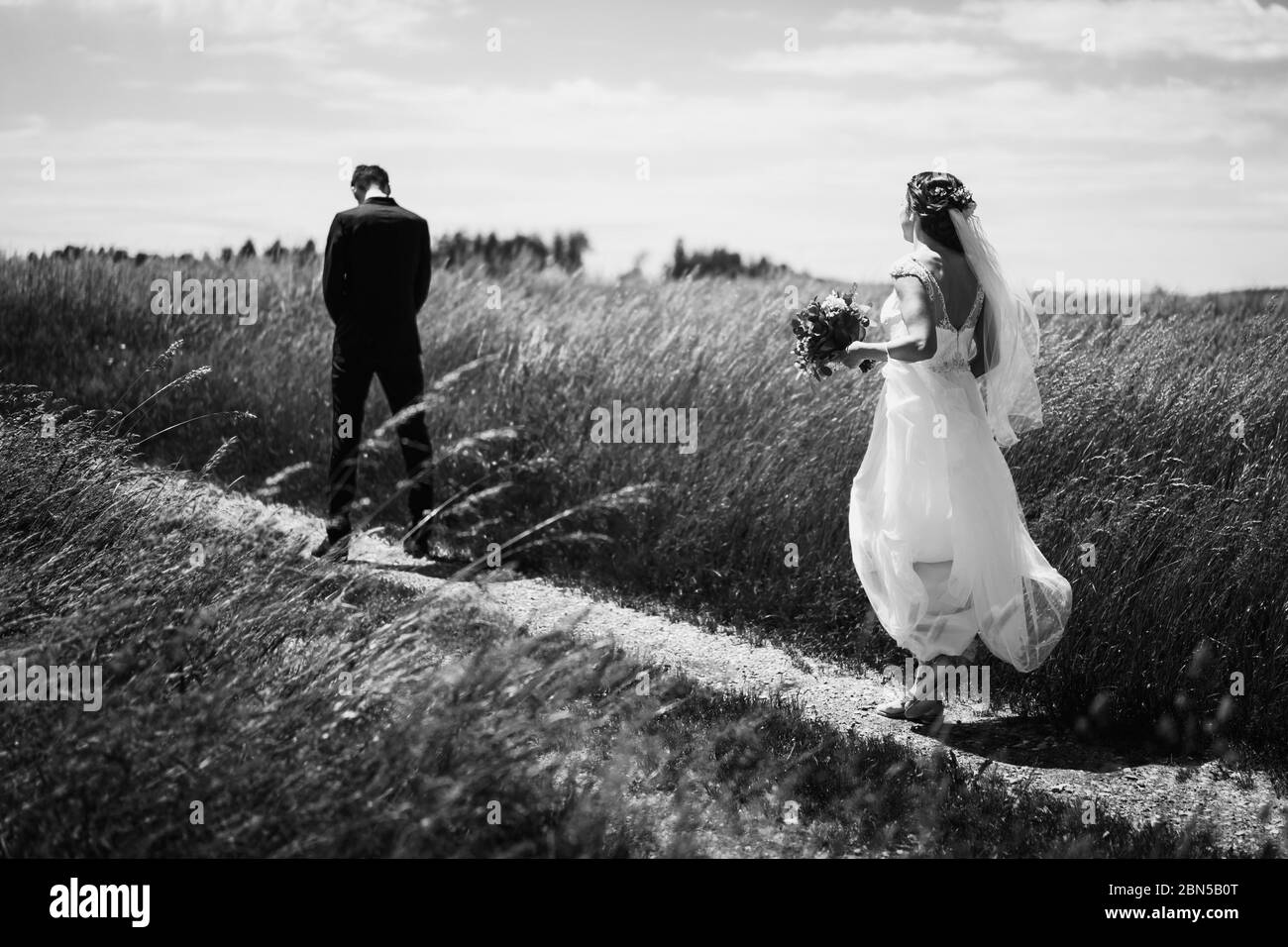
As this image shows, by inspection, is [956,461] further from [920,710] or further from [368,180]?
[368,180]

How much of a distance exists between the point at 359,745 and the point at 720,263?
24.4 m

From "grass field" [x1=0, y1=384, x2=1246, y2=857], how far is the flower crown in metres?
2.53

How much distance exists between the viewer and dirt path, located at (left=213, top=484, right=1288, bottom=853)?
513cm

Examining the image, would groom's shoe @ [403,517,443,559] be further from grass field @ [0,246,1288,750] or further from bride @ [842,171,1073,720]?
bride @ [842,171,1073,720]

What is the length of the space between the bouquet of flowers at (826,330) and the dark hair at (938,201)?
576 millimetres

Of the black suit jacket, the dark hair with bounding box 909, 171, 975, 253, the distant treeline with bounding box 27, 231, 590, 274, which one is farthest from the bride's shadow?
the distant treeline with bounding box 27, 231, 590, 274

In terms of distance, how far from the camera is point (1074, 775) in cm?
543

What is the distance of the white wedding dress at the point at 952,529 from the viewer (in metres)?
5.68

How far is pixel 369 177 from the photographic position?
8.54 meters

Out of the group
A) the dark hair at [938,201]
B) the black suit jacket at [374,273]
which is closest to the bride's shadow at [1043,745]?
the dark hair at [938,201]

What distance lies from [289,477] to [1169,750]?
730cm
